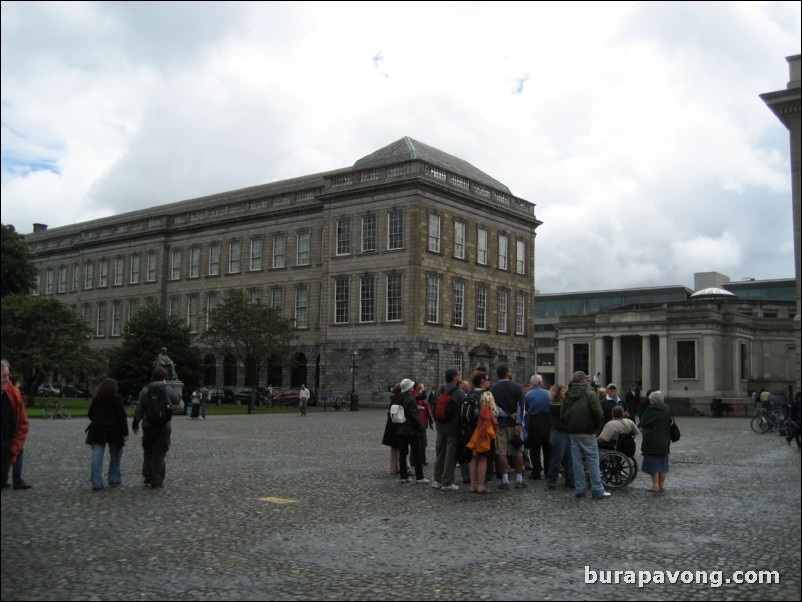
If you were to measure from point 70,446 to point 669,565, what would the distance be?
55.2 feet

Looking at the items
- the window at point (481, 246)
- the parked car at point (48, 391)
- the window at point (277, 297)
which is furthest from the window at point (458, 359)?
the parked car at point (48, 391)

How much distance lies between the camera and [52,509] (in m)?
11.0

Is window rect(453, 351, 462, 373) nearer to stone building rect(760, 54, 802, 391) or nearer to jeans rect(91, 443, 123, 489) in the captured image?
jeans rect(91, 443, 123, 489)

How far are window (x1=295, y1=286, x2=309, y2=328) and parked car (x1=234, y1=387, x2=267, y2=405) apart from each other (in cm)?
659

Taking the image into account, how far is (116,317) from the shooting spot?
269 feet

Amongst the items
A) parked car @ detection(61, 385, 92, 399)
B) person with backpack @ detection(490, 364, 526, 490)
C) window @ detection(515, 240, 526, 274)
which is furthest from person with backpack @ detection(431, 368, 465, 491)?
parked car @ detection(61, 385, 92, 399)

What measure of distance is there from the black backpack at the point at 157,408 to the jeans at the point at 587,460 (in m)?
6.93

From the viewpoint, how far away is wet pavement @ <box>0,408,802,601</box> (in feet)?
23.5

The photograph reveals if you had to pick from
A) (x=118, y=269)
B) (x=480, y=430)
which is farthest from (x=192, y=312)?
(x=480, y=430)

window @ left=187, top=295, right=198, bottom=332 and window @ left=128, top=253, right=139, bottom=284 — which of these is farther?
window @ left=128, top=253, right=139, bottom=284

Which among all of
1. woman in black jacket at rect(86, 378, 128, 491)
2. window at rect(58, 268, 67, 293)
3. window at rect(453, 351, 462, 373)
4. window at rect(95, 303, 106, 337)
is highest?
window at rect(58, 268, 67, 293)

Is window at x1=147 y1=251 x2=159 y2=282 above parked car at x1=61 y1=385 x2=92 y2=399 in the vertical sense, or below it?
above

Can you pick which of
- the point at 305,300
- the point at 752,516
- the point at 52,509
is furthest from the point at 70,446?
the point at 305,300

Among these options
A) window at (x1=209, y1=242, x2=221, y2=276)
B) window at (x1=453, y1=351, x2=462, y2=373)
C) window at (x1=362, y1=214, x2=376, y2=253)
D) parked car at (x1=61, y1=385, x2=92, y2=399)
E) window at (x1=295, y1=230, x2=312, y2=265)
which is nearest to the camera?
window at (x1=453, y1=351, x2=462, y2=373)
